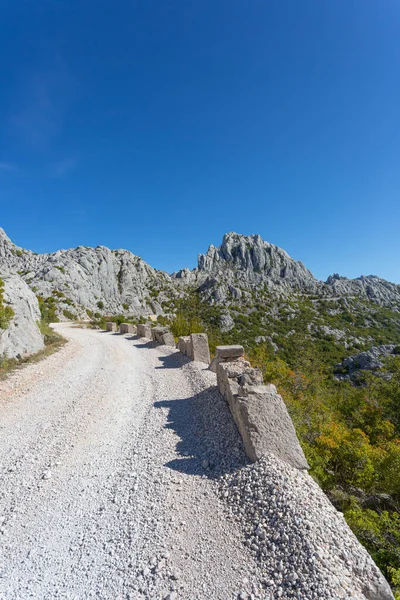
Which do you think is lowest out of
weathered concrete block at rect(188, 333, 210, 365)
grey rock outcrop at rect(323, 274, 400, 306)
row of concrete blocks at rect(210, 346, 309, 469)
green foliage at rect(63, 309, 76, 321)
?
→ row of concrete blocks at rect(210, 346, 309, 469)

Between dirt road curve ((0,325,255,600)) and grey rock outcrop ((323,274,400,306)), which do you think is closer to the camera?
dirt road curve ((0,325,255,600))

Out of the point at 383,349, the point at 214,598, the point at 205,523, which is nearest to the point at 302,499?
the point at 205,523

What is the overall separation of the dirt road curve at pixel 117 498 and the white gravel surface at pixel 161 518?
0.02 meters

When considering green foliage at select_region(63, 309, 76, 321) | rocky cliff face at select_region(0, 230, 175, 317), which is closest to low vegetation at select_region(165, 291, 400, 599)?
green foliage at select_region(63, 309, 76, 321)

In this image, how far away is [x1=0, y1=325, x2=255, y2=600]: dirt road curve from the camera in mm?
2949

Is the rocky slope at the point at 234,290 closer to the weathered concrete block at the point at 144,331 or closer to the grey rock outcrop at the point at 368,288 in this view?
the grey rock outcrop at the point at 368,288

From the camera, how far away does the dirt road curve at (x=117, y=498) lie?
2.95 metres

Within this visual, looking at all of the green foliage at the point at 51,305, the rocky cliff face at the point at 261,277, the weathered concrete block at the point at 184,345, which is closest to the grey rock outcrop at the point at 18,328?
the weathered concrete block at the point at 184,345

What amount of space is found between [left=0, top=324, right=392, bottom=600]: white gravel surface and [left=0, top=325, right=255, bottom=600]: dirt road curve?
2cm

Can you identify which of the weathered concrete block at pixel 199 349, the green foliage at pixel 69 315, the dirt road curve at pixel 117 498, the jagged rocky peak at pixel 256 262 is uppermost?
the jagged rocky peak at pixel 256 262

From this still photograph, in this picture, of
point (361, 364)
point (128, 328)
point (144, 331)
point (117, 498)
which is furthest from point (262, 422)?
point (361, 364)

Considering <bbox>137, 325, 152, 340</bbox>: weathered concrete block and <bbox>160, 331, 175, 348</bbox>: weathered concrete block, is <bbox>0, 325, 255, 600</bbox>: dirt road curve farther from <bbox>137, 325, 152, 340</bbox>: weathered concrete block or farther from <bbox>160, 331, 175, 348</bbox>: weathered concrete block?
<bbox>137, 325, 152, 340</bbox>: weathered concrete block

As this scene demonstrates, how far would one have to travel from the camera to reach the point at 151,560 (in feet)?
10.3

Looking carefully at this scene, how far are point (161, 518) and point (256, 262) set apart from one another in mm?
101059
